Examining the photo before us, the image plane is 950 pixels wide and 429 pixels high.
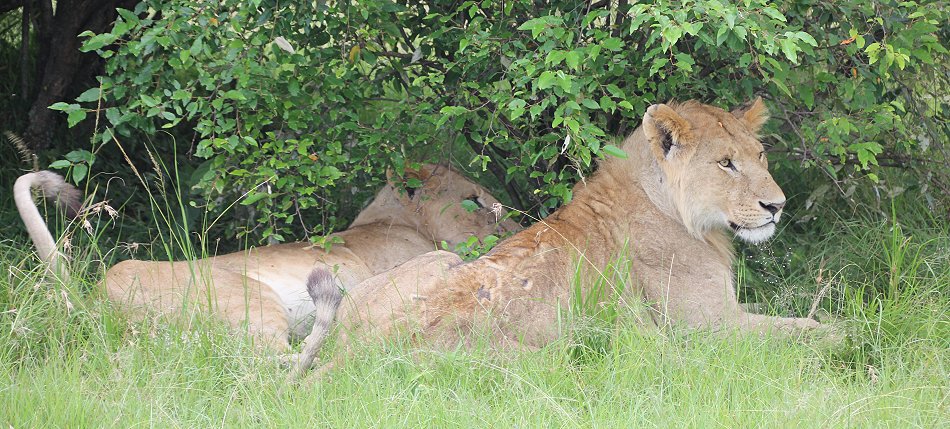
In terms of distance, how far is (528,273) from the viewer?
4.32 metres

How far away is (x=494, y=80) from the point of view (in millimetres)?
5105

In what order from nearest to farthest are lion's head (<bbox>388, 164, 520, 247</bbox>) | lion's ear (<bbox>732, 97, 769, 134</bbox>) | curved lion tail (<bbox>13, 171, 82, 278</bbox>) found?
curved lion tail (<bbox>13, 171, 82, 278</bbox>)
lion's ear (<bbox>732, 97, 769, 134</bbox>)
lion's head (<bbox>388, 164, 520, 247</bbox>)

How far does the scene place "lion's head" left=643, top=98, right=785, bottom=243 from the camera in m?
4.46

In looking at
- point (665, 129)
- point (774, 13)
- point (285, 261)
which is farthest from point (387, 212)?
point (774, 13)

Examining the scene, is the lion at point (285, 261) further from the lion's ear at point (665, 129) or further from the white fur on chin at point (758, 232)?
the white fur on chin at point (758, 232)

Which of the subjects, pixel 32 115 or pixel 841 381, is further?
pixel 32 115

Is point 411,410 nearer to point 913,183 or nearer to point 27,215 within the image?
point 27,215

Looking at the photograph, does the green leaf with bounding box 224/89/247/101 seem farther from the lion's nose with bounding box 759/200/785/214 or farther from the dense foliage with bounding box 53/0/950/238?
the lion's nose with bounding box 759/200/785/214

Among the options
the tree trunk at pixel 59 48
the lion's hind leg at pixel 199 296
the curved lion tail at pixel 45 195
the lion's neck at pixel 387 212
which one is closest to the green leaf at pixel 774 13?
the lion's hind leg at pixel 199 296

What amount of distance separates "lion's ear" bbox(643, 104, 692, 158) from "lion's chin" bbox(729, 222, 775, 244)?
40 cm

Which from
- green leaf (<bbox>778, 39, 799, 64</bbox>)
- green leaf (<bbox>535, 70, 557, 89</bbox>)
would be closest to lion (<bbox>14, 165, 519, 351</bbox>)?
green leaf (<bbox>535, 70, 557, 89</bbox>)

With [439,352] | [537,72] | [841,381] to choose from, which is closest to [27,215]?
[439,352]

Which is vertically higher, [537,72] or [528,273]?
[537,72]

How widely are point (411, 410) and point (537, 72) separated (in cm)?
146
